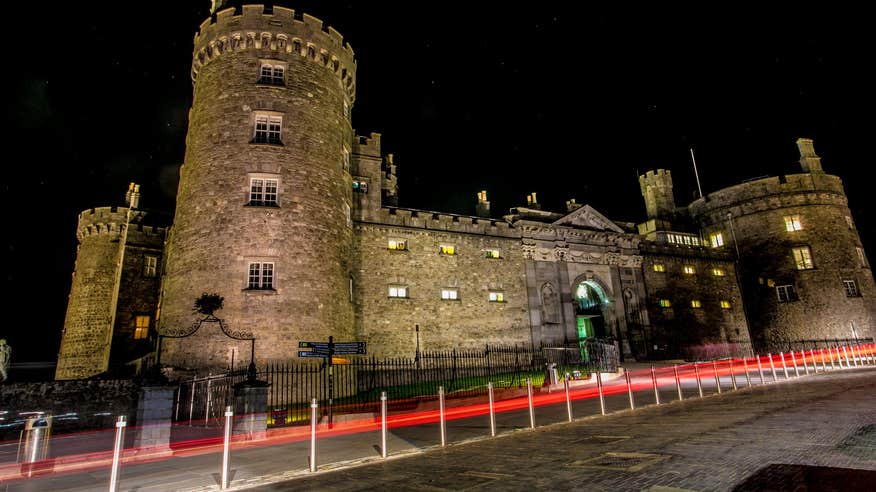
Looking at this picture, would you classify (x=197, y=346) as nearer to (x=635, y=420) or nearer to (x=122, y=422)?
(x=122, y=422)

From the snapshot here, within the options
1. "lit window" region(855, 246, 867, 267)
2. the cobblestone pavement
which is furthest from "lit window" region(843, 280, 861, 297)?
the cobblestone pavement

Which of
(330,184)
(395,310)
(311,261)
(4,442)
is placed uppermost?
(330,184)

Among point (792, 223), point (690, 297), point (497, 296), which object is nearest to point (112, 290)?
point (497, 296)

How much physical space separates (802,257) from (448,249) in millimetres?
30278

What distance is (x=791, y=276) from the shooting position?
37.7 meters

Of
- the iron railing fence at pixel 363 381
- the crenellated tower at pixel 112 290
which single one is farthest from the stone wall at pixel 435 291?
the crenellated tower at pixel 112 290

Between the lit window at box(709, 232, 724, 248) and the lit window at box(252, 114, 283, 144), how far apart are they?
38.8 m

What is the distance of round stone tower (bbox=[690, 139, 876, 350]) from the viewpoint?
36438 millimetres

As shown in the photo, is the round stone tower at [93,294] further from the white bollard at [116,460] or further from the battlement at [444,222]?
the white bollard at [116,460]

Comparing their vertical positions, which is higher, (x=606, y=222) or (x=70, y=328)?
(x=606, y=222)

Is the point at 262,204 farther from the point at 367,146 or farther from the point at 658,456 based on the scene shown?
the point at 658,456

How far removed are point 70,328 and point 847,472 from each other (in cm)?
3802

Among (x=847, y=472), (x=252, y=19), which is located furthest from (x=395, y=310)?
(x=847, y=472)

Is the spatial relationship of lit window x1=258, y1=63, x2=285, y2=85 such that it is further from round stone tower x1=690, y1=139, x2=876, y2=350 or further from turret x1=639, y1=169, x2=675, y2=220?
round stone tower x1=690, y1=139, x2=876, y2=350
